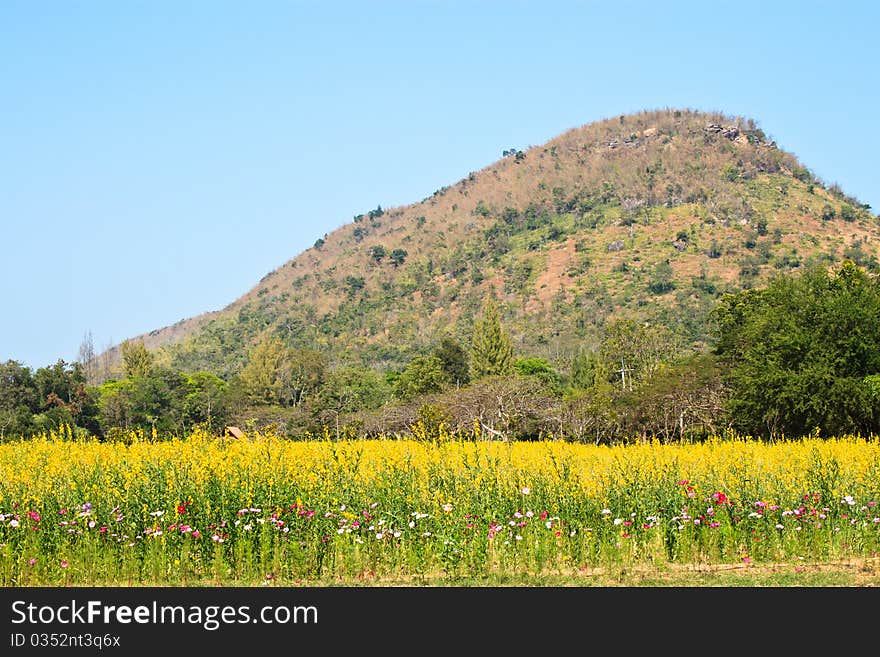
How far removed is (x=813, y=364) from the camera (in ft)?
103

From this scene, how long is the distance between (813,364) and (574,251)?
Result: 107 meters

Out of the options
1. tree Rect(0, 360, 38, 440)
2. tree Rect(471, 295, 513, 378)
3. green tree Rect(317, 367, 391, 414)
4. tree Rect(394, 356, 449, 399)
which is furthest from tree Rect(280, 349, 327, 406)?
tree Rect(0, 360, 38, 440)

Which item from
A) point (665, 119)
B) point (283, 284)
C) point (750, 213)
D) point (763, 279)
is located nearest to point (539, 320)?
point (763, 279)

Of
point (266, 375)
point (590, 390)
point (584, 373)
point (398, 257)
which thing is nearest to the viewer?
point (590, 390)

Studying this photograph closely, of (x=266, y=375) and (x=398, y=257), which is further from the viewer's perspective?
(x=398, y=257)

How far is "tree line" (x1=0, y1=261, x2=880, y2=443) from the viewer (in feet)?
104

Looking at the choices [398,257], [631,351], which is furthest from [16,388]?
[398,257]

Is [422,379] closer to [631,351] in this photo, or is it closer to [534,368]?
[631,351]

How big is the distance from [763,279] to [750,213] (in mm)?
28739

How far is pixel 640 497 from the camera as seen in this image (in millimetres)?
12273

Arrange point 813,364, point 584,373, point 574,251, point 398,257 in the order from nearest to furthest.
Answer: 1. point 813,364
2. point 584,373
3. point 574,251
4. point 398,257

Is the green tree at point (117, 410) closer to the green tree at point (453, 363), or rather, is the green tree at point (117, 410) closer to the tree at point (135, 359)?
the green tree at point (453, 363)

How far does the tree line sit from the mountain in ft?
64.0

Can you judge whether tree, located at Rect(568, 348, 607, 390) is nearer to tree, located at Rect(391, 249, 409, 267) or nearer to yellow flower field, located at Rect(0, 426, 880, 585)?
yellow flower field, located at Rect(0, 426, 880, 585)
